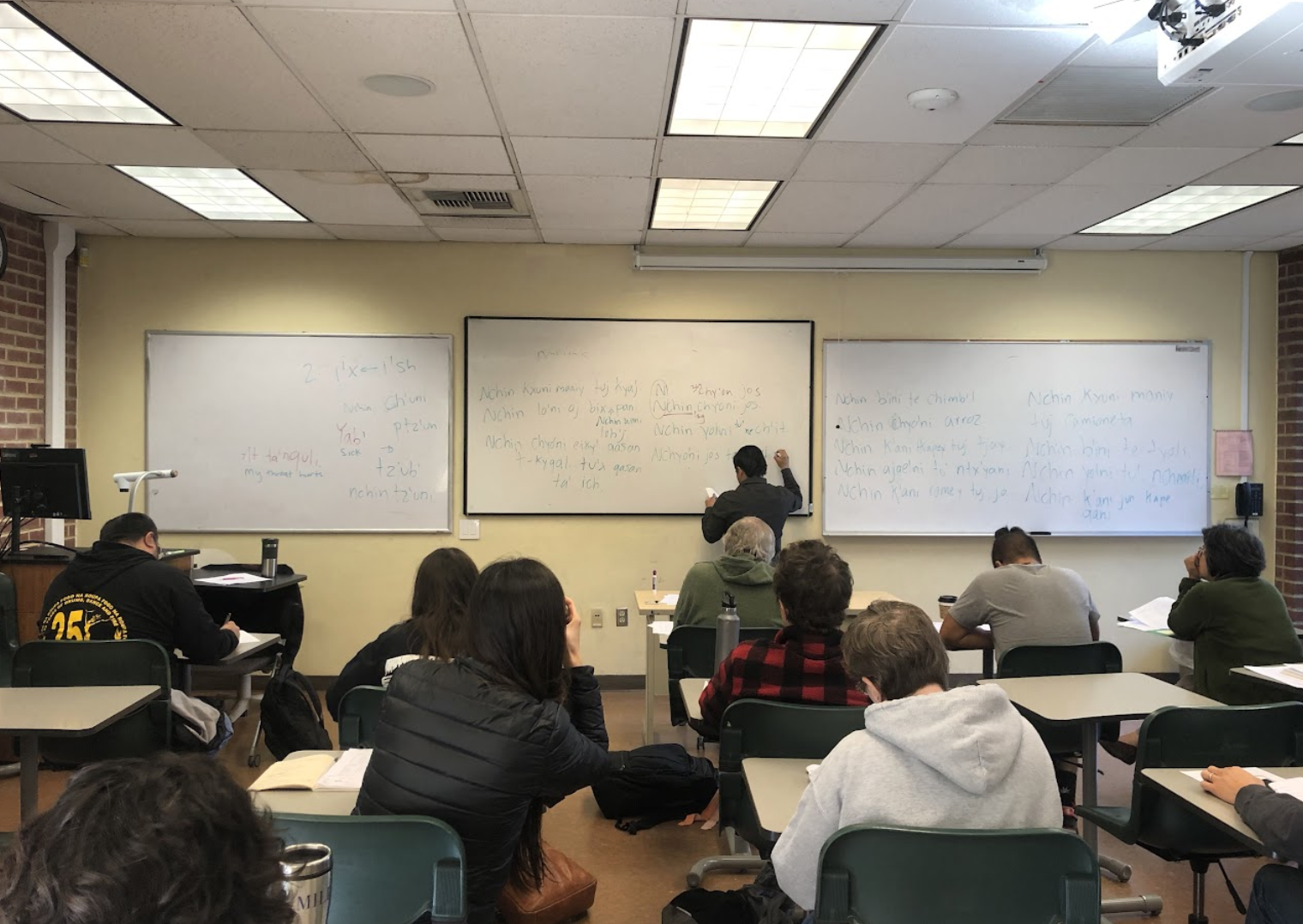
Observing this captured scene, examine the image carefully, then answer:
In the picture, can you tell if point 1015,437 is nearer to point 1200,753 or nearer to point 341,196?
point 1200,753

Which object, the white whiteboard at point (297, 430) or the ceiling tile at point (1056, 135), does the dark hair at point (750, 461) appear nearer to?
the white whiteboard at point (297, 430)

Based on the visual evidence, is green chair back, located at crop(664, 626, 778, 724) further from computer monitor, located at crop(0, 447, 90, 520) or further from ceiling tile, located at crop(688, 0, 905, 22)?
computer monitor, located at crop(0, 447, 90, 520)

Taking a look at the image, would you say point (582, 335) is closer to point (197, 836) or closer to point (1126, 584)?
point (1126, 584)

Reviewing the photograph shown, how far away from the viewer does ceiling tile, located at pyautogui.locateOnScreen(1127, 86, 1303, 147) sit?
313cm

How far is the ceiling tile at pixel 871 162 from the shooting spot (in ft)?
12.1

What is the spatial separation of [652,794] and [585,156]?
2.63m

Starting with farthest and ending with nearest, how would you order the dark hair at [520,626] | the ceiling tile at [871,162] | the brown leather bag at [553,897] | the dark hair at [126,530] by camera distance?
the ceiling tile at [871,162] → the dark hair at [126,530] → the brown leather bag at [553,897] → the dark hair at [520,626]

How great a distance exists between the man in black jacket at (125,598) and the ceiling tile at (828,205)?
312 cm

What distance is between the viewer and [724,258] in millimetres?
5488

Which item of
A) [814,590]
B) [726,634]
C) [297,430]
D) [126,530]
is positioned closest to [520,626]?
[814,590]

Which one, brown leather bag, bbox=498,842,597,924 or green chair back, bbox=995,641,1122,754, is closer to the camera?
brown leather bag, bbox=498,842,597,924

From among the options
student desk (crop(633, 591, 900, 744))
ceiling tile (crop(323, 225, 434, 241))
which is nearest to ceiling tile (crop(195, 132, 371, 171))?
ceiling tile (crop(323, 225, 434, 241))

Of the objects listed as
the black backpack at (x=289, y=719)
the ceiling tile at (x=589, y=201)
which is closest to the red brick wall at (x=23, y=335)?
the black backpack at (x=289, y=719)

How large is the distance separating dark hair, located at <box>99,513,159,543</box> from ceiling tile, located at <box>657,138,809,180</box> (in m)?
2.50
